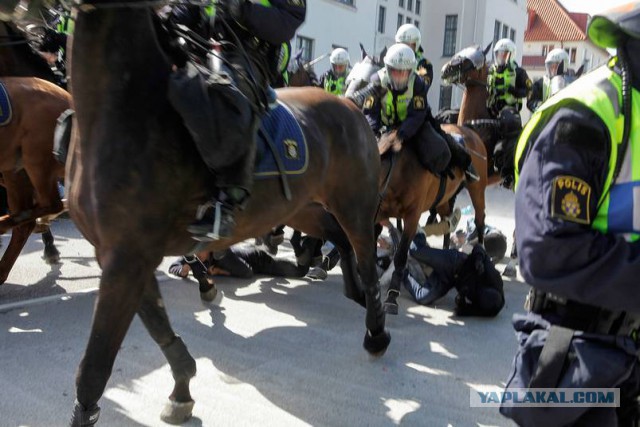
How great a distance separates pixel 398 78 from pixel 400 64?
0.53 feet

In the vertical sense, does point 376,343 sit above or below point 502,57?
below

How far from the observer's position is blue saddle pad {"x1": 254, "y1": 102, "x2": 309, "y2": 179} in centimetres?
356

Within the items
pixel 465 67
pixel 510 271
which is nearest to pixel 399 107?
pixel 465 67

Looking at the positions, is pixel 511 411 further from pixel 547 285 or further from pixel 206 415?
pixel 206 415

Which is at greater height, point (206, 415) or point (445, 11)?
point (445, 11)

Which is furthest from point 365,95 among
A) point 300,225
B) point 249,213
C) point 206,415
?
point 206,415

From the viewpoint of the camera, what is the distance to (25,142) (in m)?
5.51

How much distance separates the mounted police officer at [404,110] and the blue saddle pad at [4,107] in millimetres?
3384

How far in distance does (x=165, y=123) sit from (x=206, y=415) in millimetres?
1777

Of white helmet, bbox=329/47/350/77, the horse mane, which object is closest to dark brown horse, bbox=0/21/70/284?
the horse mane

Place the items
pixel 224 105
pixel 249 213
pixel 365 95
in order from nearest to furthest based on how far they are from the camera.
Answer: pixel 224 105
pixel 249 213
pixel 365 95

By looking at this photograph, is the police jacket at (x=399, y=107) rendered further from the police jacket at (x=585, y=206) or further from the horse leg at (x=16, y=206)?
the police jacket at (x=585, y=206)

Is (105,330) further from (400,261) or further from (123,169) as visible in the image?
(400,261)

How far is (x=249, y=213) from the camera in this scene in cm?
354
